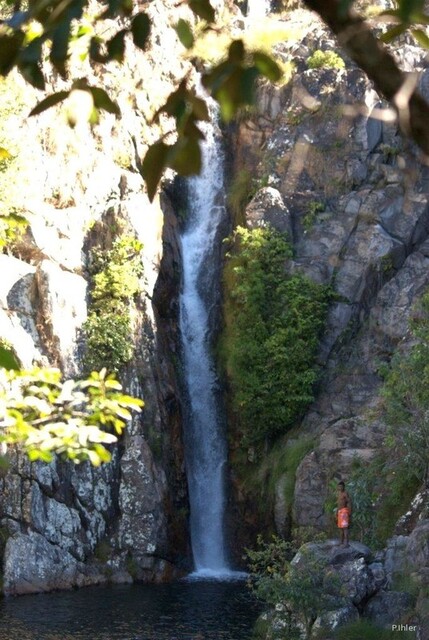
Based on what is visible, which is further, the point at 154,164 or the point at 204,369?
the point at 204,369

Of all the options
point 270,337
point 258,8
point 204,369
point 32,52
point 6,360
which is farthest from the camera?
point 258,8

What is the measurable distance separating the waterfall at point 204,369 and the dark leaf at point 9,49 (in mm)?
26221

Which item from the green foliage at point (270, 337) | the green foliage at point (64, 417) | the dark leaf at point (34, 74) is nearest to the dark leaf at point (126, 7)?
the dark leaf at point (34, 74)

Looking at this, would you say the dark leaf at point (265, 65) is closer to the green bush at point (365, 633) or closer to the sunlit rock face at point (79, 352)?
the green bush at point (365, 633)

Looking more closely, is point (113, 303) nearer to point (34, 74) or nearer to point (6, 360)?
point (6, 360)

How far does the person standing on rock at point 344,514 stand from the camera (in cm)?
2082

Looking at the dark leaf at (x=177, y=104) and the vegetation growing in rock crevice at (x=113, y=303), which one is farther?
the vegetation growing in rock crevice at (x=113, y=303)

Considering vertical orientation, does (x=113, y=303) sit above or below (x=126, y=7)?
above

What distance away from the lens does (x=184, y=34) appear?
9.15ft

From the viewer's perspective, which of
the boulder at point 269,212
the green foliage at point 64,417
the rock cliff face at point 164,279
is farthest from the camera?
the boulder at point 269,212

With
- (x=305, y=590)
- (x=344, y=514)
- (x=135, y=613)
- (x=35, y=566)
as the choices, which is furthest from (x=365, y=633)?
(x=35, y=566)

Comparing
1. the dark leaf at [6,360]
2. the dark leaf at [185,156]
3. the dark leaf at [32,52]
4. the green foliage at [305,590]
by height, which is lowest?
the dark leaf at [6,360]

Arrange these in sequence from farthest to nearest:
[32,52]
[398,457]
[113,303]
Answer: [113,303], [398,457], [32,52]

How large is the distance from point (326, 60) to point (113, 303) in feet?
37.6
